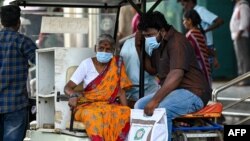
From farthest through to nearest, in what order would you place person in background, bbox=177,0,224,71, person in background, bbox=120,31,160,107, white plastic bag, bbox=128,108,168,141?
person in background, bbox=177,0,224,71 < person in background, bbox=120,31,160,107 < white plastic bag, bbox=128,108,168,141

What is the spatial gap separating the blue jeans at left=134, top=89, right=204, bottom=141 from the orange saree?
52 centimetres

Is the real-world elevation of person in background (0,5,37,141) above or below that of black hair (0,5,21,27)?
below

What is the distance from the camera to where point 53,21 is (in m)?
8.55

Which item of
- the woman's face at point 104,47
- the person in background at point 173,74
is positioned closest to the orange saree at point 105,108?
the woman's face at point 104,47

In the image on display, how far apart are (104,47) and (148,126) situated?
40.8 inches

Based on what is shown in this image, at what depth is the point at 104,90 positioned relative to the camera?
7750 mm

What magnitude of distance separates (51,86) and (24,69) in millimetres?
485

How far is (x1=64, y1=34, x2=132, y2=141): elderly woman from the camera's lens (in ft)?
24.6

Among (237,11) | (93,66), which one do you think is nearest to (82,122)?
(93,66)

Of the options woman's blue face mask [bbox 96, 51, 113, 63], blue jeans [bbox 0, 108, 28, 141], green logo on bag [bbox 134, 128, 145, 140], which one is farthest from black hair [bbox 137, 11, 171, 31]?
blue jeans [bbox 0, 108, 28, 141]

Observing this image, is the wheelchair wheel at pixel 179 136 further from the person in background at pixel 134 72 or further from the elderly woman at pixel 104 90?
the person in background at pixel 134 72

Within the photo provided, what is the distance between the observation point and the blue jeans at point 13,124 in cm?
786

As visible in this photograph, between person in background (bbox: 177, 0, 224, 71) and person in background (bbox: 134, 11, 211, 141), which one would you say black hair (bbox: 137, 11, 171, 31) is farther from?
person in background (bbox: 177, 0, 224, 71)

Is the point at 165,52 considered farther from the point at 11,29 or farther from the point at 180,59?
the point at 11,29
